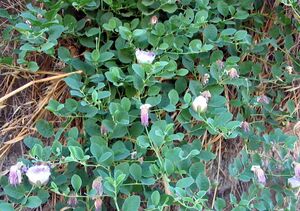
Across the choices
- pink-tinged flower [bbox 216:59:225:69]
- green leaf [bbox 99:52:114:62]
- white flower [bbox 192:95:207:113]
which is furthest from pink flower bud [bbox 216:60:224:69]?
green leaf [bbox 99:52:114:62]

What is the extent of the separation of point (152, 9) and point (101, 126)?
27 cm

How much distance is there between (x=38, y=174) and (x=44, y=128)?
0.13m

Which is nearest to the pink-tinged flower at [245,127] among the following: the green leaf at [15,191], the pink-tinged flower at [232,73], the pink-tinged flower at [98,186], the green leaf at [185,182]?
the pink-tinged flower at [232,73]

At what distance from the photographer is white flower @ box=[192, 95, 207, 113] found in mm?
834

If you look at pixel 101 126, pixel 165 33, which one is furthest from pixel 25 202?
pixel 165 33

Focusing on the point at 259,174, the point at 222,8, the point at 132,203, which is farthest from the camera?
the point at 222,8

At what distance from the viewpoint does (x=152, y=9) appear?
3.11 feet

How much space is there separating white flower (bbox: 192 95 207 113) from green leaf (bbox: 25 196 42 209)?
31cm

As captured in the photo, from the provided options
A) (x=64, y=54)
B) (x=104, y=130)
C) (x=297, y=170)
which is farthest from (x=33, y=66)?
(x=297, y=170)

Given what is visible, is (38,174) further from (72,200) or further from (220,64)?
(220,64)

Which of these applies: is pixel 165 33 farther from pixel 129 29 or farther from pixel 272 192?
pixel 272 192

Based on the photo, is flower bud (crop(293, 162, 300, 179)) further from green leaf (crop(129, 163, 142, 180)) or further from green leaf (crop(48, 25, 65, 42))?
green leaf (crop(48, 25, 65, 42))

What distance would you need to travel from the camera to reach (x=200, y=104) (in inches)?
32.9

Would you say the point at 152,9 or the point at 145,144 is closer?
the point at 145,144
